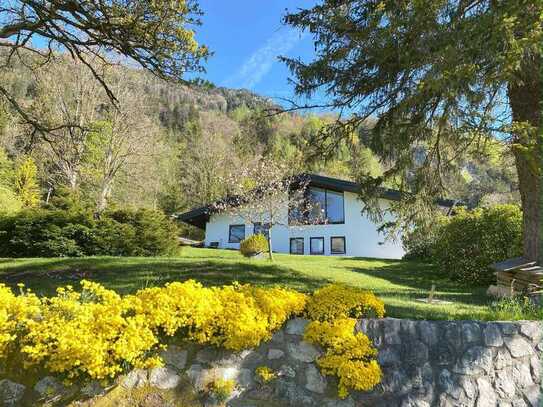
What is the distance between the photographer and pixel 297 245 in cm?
2502

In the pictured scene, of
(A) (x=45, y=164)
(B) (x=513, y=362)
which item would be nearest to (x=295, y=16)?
(B) (x=513, y=362)

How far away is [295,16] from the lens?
25.1 feet

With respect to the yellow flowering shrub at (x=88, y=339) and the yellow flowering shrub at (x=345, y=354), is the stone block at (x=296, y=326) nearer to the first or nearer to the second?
the yellow flowering shrub at (x=345, y=354)

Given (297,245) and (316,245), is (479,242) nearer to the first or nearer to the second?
(316,245)

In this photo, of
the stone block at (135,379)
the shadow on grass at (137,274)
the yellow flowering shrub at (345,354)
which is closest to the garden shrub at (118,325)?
the stone block at (135,379)

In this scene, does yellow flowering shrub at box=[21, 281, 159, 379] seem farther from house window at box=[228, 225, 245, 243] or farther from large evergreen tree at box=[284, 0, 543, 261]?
house window at box=[228, 225, 245, 243]

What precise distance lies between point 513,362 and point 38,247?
12993 mm

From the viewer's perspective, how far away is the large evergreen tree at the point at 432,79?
4.80 metres

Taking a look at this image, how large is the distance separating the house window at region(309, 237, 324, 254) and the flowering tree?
1.99m

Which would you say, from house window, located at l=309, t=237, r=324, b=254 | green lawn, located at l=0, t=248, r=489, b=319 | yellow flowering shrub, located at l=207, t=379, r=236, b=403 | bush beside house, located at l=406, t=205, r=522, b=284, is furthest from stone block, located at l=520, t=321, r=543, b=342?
house window, located at l=309, t=237, r=324, b=254

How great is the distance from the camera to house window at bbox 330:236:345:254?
24.2 m

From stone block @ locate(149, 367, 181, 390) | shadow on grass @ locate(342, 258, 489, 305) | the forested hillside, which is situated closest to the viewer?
stone block @ locate(149, 367, 181, 390)

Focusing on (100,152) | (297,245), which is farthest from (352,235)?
(100,152)

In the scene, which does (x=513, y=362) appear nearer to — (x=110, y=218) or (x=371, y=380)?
(x=371, y=380)
